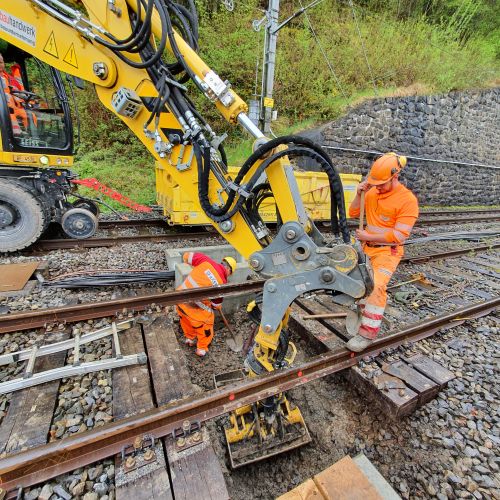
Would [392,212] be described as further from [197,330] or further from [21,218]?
[21,218]

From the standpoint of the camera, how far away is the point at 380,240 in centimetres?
350

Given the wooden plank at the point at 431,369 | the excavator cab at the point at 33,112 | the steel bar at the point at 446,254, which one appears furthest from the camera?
the steel bar at the point at 446,254

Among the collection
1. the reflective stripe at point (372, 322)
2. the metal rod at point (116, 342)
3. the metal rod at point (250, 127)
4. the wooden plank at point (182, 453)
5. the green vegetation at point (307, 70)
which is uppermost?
the green vegetation at point (307, 70)

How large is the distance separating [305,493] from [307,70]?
50.7ft

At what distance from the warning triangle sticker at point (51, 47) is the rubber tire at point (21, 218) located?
3.87m

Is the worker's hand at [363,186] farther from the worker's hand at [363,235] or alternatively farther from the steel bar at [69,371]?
the steel bar at [69,371]

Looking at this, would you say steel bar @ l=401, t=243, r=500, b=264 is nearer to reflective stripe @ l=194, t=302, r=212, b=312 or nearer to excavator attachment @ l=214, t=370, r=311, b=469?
reflective stripe @ l=194, t=302, r=212, b=312

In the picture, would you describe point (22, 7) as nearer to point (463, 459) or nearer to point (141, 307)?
point (141, 307)

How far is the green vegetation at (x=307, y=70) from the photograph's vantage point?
12320 mm

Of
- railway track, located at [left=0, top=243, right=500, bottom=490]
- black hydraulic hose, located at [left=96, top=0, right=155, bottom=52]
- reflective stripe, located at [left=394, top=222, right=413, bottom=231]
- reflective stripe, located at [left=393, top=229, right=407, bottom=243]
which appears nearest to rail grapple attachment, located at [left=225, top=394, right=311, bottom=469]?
railway track, located at [left=0, top=243, right=500, bottom=490]

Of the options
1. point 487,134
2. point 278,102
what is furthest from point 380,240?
point 487,134

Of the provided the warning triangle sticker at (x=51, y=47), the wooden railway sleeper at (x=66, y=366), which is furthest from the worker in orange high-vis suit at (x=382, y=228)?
the warning triangle sticker at (x=51, y=47)

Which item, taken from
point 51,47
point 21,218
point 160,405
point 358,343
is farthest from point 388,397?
point 21,218

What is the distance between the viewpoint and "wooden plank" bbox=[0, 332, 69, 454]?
2182 mm
